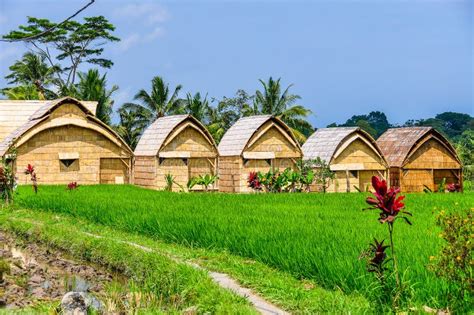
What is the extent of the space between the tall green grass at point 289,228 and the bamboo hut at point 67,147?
5.49 meters

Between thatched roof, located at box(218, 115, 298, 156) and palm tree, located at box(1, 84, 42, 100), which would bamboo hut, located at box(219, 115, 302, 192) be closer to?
thatched roof, located at box(218, 115, 298, 156)

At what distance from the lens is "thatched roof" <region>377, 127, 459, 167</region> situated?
88.2ft

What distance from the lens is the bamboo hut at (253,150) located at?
24078mm

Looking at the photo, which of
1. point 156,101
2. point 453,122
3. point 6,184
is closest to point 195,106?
point 156,101

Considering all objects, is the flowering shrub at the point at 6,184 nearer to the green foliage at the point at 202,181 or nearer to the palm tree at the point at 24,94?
the green foliage at the point at 202,181

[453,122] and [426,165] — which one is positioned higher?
[453,122]

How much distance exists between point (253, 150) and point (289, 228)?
1391 centimetres

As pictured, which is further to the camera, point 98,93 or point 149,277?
point 98,93

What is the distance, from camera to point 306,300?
22.3ft

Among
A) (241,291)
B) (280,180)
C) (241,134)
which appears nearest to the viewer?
(241,291)

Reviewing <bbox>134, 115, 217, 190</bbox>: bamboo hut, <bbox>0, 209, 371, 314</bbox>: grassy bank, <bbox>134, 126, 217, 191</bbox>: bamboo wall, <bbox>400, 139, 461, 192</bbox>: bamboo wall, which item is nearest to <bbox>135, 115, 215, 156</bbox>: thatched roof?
<bbox>134, 115, 217, 190</bbox>: bamboo hut

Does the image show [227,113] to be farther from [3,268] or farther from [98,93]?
[3,268]

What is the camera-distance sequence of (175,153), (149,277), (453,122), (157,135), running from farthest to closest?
(453,122), (157,135), (175,153), (149,277)

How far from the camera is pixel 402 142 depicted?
27469 mm
